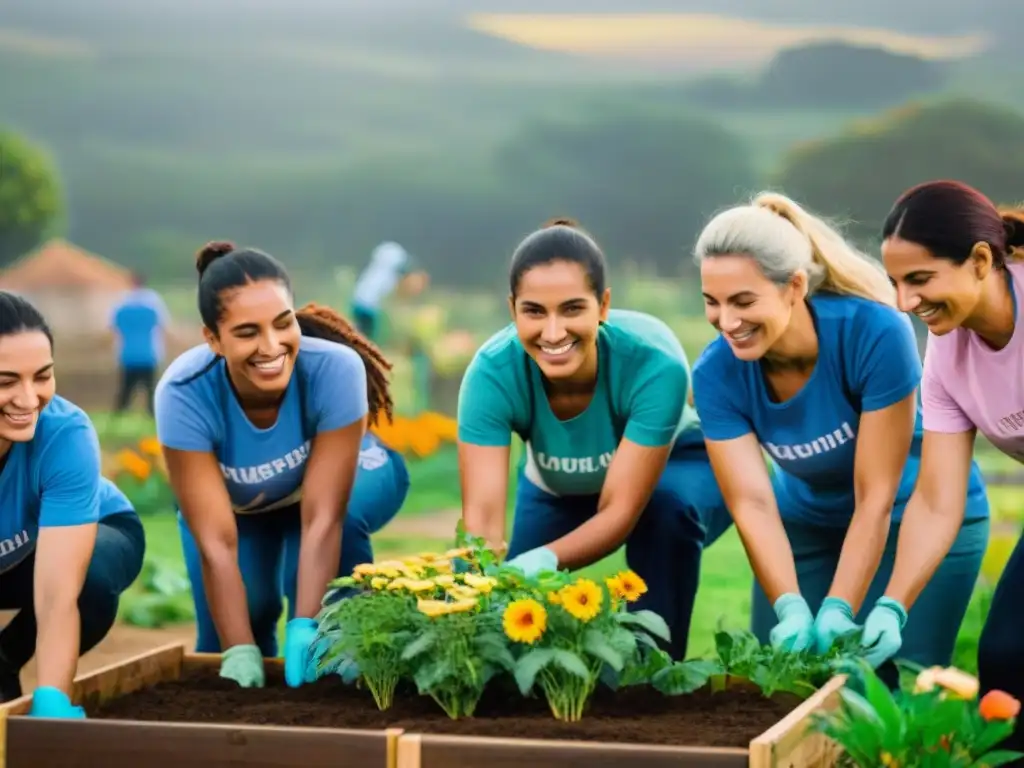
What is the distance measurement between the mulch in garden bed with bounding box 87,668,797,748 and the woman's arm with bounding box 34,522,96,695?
0.45 ft

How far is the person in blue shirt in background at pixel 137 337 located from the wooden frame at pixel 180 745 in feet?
28.3

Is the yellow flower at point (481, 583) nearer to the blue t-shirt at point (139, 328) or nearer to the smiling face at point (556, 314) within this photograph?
the smiling face at point (556, 314)

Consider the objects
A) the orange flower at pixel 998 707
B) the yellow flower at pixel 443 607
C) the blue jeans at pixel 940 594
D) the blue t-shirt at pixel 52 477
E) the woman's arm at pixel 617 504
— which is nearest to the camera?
the orange flower at pixel 998 707

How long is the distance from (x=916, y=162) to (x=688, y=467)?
37.4ft

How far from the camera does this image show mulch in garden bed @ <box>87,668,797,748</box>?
2592 mm

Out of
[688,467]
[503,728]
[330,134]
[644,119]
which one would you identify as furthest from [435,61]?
[503,728]

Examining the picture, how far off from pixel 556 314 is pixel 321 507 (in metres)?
0.73

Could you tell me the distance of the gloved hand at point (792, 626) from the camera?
9.76ft

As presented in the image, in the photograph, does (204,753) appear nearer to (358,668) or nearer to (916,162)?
(358,668)

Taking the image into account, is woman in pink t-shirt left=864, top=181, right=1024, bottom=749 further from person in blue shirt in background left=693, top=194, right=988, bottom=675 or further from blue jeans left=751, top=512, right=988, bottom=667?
blue jeans left=751, top=512, right=988, bottom=667

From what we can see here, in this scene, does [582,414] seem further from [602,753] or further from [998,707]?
[998,707]

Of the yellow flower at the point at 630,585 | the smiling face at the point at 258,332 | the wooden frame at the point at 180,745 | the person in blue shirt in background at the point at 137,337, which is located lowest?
the wooden frame at the point at 180,745

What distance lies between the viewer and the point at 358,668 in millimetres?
2932

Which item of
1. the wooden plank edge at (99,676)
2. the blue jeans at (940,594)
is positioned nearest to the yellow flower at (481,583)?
the wooden plank edge at (99,676)
